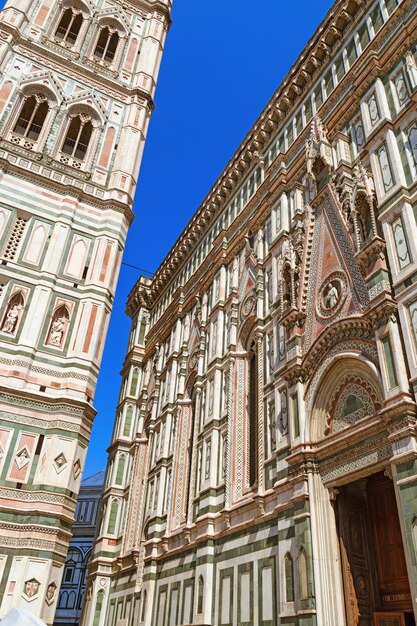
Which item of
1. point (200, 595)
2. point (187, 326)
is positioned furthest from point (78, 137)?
point (200, 595)

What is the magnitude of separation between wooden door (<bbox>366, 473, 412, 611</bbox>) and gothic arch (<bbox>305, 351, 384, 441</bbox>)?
1.37 metres

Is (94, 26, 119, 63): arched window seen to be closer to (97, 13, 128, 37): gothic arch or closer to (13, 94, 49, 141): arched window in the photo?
(97, 13, 128, 37): gothic arch

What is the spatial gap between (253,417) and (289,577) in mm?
4506

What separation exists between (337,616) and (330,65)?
13.6 metres

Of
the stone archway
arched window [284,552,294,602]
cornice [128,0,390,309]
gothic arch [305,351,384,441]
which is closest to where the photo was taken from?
the stone archway

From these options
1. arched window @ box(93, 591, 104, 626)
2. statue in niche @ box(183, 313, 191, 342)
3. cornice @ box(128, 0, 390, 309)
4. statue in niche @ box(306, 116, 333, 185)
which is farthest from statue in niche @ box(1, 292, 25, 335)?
arched window @ box(93, 591, 104, 626)

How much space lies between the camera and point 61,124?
1845 centimetres

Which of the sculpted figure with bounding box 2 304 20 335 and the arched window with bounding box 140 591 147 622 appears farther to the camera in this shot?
the arched window with bounding box 140 591 147 622

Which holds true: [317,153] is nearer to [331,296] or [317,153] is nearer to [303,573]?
[331,296]

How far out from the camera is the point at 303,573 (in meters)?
9.84

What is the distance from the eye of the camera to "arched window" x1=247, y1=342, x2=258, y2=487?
44.7 feet

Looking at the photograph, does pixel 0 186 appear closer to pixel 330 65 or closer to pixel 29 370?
pixel 29 370

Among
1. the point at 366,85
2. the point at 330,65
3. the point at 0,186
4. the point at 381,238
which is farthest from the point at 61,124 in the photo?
the point at 381,238

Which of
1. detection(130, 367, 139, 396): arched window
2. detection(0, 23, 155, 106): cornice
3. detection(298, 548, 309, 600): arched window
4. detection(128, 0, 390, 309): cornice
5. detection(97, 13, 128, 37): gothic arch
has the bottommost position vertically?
detection(298, 548, 309, 600): arched window
